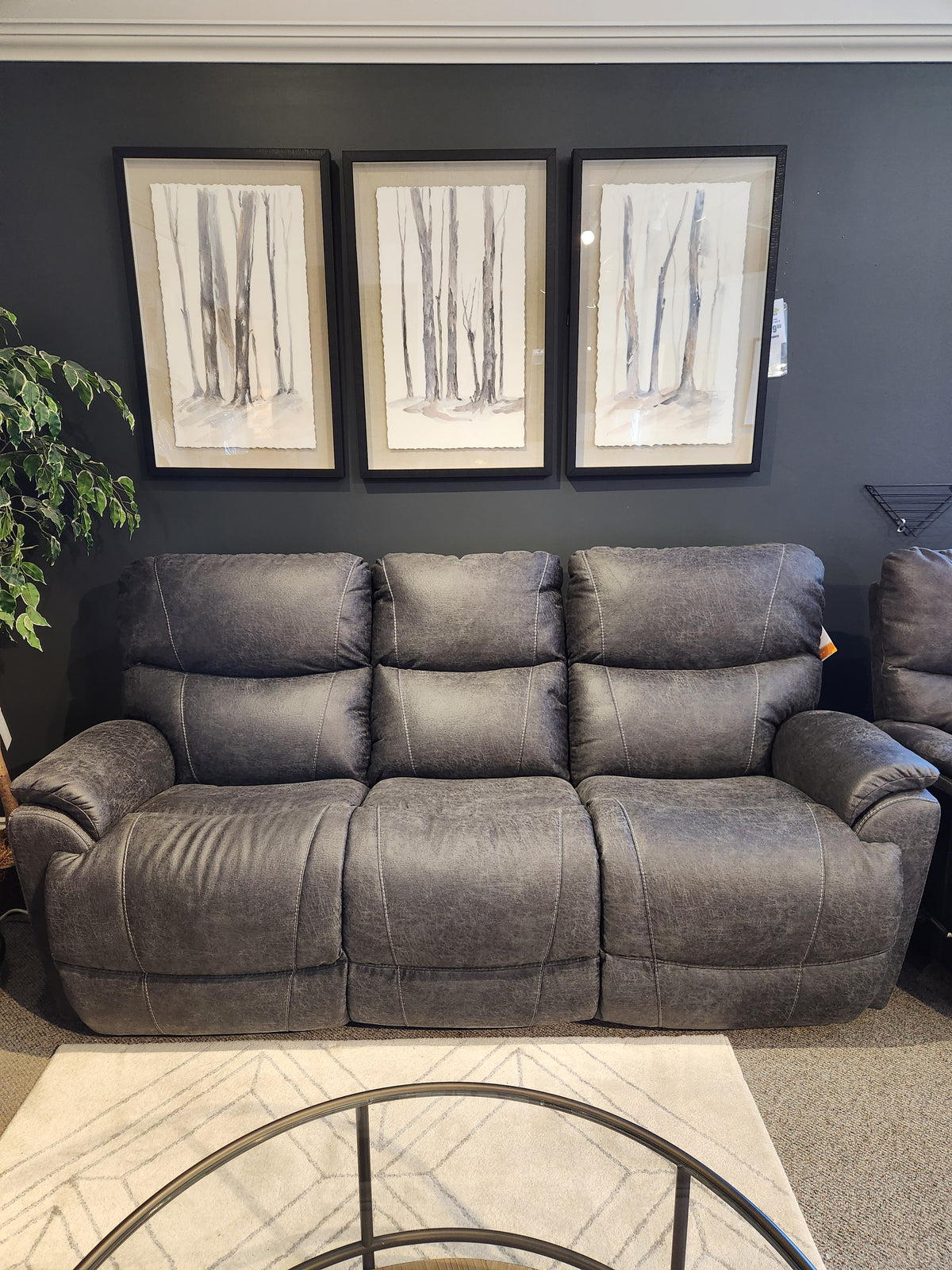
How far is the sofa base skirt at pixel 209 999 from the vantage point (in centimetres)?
170

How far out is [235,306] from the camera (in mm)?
2340

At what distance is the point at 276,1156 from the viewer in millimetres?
1438

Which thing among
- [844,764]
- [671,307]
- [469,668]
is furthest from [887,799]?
[671,307]

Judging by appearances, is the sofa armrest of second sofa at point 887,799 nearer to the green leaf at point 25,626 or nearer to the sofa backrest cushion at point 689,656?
the sofa backrest cushion at point 689,656

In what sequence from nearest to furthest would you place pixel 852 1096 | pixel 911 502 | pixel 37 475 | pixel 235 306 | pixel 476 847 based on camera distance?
pixel 852 1096
pixel 476 847
pixel 37 475
pixel 235 306
pixel 911 502

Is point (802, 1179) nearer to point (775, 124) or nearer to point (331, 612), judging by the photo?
point (331, 612)

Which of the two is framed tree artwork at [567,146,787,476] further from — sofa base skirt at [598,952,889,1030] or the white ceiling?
sofa base skirt at [598,952,889,1030]

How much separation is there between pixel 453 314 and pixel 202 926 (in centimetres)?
189

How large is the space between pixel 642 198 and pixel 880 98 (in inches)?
30.3

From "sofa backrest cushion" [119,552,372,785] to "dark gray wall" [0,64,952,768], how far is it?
13.8 inches

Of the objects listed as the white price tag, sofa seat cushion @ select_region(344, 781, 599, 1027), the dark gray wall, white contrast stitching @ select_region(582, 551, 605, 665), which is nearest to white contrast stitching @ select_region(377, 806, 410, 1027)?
sofa seat cushion @ select_region(344, 781, 599, 1027)

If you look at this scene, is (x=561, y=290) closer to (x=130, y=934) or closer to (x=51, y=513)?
(x=51, y=513)

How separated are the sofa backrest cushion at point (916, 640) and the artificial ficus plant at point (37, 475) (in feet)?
7.46

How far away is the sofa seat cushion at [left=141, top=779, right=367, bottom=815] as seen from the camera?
6.15 ft
